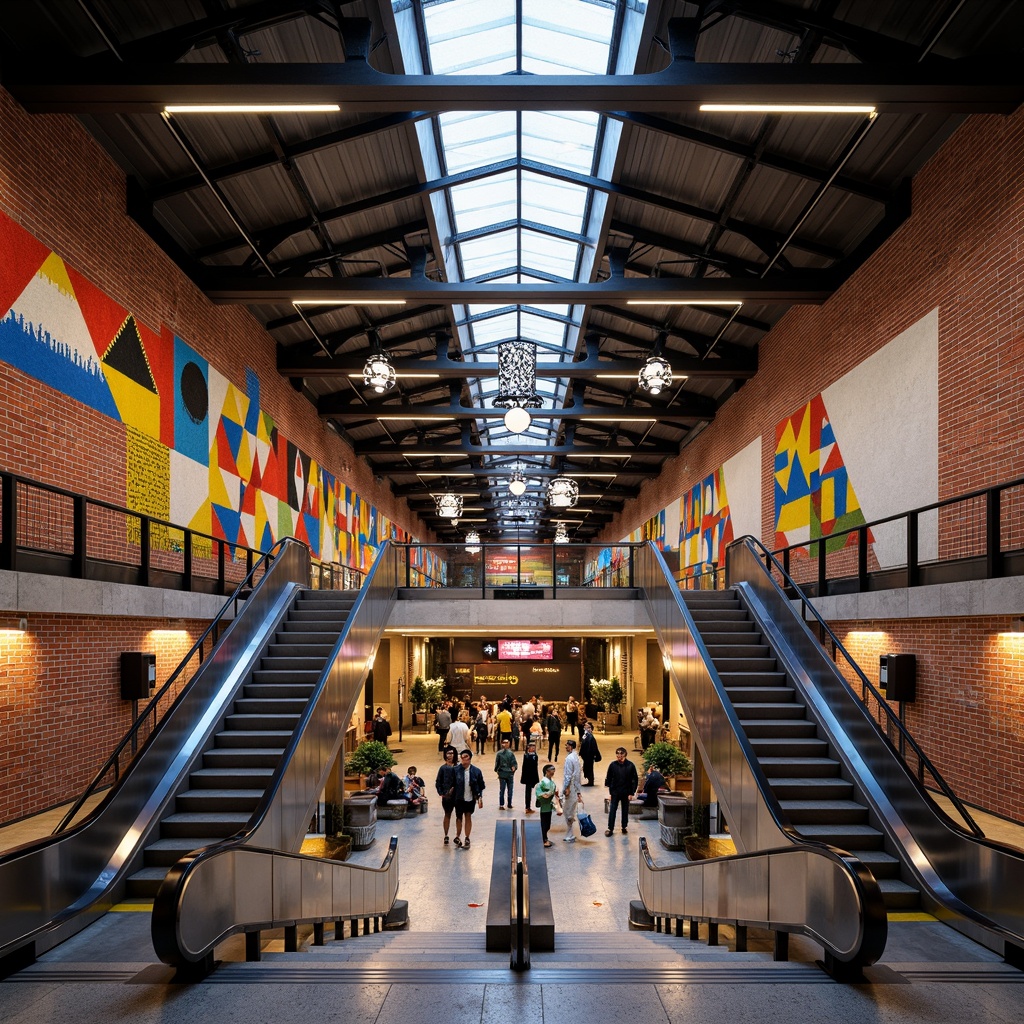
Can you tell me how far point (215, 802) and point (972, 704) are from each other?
25.4 feet

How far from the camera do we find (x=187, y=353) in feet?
41.0

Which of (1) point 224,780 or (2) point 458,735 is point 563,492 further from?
(1) point 224,780

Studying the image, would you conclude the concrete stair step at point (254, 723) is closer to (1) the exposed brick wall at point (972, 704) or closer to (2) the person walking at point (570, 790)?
(2) the person walking at point (570, 790)

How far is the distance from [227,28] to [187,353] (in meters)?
5.44

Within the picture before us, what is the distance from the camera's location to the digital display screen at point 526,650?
3062 centimetres

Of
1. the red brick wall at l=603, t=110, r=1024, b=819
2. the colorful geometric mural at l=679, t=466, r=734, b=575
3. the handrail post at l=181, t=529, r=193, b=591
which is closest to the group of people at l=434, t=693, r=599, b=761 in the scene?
the colorful geometric mural at l=679, t=466, r=734, b=575

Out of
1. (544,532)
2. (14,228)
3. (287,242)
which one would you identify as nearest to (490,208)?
(287,242)

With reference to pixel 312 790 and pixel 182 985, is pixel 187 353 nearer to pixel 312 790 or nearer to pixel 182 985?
pixel 312 790

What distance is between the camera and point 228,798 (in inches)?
309

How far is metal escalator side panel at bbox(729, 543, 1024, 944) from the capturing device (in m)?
5.82

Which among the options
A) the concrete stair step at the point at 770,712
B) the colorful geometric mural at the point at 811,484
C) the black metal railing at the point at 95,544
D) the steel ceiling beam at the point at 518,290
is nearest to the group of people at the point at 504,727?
the colorful geometric mural at the point at 811,484

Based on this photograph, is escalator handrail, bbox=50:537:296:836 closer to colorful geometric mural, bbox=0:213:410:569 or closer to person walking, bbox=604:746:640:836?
colorful geometric mural, bbox=0:213:410:569

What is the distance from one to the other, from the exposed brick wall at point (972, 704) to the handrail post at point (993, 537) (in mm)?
1012

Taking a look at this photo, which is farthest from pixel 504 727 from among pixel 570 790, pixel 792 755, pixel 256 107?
pixel 256 107
